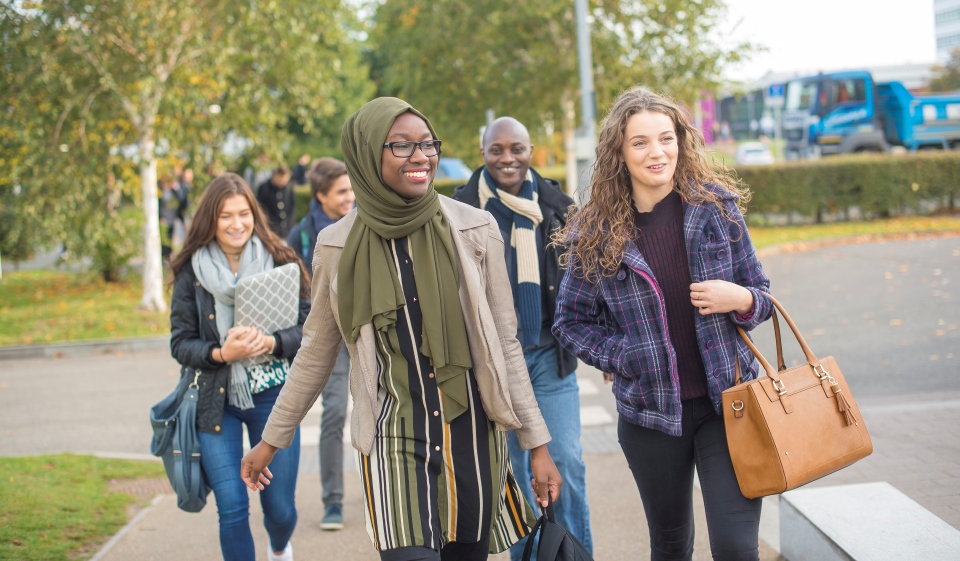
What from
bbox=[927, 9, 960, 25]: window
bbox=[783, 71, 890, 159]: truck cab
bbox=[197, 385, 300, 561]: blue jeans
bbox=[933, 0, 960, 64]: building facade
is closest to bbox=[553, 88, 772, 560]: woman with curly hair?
bbox=[197, 385, 300, 561]: blue jeans

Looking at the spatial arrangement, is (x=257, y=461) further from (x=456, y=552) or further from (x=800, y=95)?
(x=800, y=95)

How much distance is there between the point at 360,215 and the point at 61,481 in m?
4.21

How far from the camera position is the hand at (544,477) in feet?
9.96

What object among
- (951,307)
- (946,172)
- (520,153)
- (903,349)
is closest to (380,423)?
(520,153)

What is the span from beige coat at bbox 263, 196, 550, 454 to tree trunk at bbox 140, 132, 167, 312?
12.7 m

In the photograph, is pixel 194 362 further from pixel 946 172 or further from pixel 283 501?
pixel 946 172

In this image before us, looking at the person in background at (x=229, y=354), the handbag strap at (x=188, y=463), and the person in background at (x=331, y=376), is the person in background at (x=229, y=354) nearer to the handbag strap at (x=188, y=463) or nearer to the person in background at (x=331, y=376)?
the handbag strap at (x=188, y=463)

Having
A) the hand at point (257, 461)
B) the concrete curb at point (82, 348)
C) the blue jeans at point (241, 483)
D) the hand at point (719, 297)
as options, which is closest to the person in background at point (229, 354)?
the blue jeans at point (241, 483)

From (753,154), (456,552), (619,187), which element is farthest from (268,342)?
(753,154)

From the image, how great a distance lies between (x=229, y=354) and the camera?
400 centimetres

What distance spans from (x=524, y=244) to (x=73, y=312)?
13.2 metres

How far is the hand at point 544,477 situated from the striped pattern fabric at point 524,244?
1.04 metres

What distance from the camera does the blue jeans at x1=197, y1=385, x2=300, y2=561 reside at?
3.89m

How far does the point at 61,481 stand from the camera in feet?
19.8
